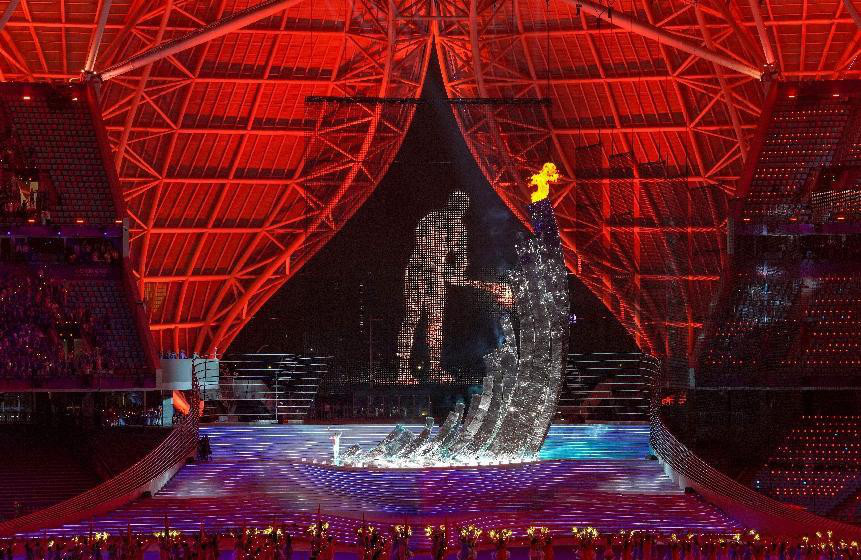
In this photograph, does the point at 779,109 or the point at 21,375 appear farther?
the point at 779,109

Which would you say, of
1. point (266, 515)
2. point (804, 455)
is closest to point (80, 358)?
point (266, 515)

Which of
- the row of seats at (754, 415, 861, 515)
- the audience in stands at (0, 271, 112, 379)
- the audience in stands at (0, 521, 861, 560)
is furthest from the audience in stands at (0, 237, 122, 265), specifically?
the row of seats at (754, 415, 861, 515)

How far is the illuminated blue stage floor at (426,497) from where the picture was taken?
3406 cm

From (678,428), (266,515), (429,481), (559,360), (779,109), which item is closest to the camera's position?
(266,515)

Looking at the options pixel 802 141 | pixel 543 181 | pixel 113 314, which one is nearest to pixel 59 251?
pixel 113 314

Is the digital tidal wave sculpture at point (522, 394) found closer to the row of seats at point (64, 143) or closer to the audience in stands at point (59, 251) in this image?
the audience in stands at point (59, 251)

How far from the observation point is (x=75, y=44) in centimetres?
4838

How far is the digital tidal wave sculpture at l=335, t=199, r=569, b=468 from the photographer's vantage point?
38.9m

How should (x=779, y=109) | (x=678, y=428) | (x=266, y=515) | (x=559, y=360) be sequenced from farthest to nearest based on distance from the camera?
(x=779, y=109) → (x=678, y=428) → (x=559, y=360) → (x=266, y=515)

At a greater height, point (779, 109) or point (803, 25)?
point (803, 25)

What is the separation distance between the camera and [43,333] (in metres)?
42.5

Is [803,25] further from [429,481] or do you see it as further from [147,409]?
[147,409]

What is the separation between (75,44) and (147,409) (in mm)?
12369

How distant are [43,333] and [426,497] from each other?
13.6 m
